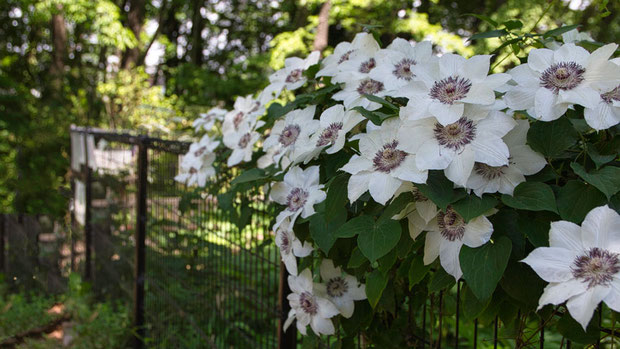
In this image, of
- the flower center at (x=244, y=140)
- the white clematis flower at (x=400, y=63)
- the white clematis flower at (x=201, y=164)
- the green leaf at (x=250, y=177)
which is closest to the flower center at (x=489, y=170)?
the white clematis flower at (x=400, y=63)

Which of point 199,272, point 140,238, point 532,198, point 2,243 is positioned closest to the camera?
point 532,198

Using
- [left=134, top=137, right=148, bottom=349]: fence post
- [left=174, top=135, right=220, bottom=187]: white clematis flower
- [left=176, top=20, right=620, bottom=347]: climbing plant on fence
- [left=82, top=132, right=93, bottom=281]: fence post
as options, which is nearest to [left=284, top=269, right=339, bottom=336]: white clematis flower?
[left=176, top=20, right=620, bottom=347]: climbing plant on fence

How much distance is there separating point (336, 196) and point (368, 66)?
43 centimetres

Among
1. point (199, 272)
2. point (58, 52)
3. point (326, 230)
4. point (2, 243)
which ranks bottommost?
point (2, 243)

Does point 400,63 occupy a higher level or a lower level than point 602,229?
higher

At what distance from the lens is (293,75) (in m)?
→ 1.64

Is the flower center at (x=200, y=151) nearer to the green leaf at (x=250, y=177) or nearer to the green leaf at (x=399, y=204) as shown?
the green leaf at (x=250, y=177)

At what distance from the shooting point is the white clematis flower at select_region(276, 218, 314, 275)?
4.15 feet

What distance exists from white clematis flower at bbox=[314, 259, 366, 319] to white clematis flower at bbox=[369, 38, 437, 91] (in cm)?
42

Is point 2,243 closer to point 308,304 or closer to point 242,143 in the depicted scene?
point 242,143

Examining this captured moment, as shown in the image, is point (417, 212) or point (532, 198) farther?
point (417, 212)

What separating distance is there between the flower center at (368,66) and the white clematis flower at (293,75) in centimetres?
24

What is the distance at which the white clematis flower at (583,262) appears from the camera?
2.42ft

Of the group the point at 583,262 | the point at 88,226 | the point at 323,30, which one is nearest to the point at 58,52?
the point at 323,30
